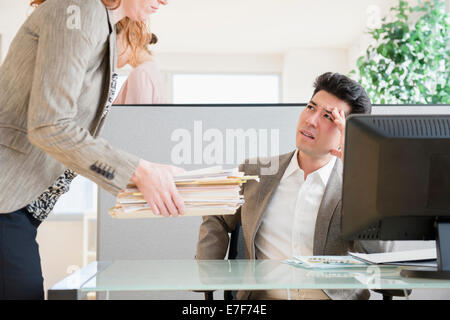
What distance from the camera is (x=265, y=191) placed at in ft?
5.66

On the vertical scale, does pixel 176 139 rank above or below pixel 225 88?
below

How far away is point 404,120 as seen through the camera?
3.67ft

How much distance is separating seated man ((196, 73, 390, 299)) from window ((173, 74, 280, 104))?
595cm

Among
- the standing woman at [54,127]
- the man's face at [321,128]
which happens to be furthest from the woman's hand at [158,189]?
the man's face at [321,128]

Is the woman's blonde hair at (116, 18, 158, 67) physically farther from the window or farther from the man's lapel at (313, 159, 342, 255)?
the window

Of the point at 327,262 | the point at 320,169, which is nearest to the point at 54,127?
the point at 327,262

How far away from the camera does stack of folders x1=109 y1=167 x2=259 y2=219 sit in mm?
1000

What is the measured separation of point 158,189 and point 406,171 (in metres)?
0.50

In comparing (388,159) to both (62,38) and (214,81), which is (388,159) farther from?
(214,81)

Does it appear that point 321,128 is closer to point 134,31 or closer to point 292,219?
point 292,219

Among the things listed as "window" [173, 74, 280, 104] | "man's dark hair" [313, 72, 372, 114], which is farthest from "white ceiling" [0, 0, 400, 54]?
"man's dark hair" [313, 72, 372, 114]

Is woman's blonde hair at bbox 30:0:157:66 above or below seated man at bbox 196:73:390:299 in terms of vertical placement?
above
